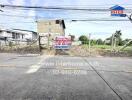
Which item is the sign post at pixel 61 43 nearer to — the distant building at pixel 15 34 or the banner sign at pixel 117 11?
the banner sign at pixel 117 11

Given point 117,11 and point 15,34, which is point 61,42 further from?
point 15,34

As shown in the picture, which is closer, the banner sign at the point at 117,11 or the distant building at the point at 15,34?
the banner sign at the point at 117,11

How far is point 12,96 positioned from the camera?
207 inches

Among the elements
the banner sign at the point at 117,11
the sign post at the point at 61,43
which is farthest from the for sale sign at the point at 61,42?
the banner sign at the point at 117,11

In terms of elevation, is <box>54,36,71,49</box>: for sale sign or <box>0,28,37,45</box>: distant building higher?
<box>0,28,37,45</box>: distant building

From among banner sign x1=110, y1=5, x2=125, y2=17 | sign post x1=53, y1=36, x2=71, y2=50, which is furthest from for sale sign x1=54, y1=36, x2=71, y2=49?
banner sign x1=110, y1=5, x2=125, y2=17

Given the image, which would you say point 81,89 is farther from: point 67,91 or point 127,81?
point 127,81

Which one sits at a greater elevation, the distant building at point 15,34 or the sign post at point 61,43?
the distant building at point 15,34

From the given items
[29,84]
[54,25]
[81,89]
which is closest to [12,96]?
[29,84]

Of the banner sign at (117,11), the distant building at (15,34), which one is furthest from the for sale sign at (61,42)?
the distant building at (15,34)

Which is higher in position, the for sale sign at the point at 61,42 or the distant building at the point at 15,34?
the distant building at the point at 15,34

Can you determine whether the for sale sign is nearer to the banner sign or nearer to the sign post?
the sign post

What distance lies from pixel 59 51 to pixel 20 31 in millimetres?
35741

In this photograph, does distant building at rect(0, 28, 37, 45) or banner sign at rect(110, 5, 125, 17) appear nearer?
banner sign at rect(110, 5, 125, 17)
